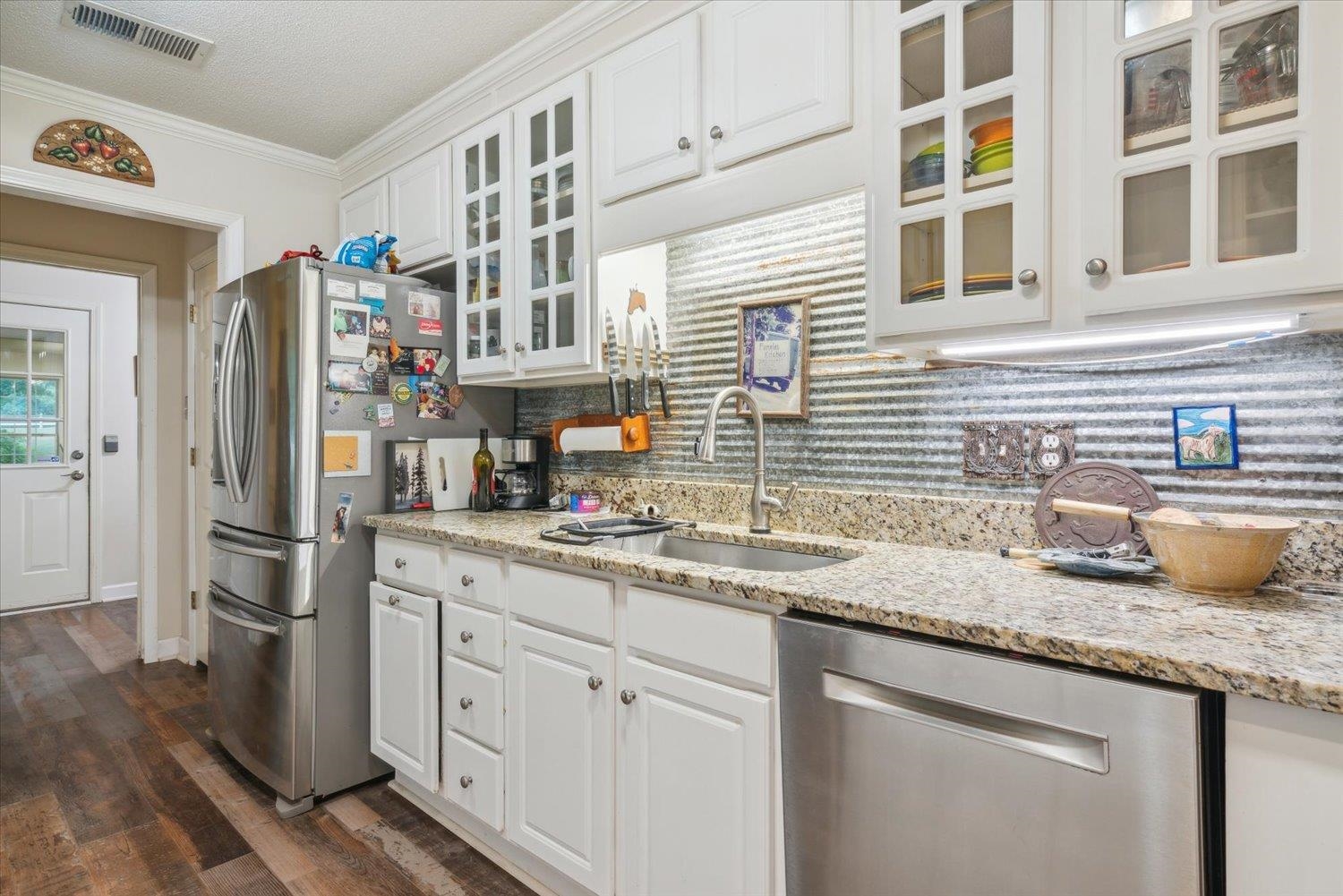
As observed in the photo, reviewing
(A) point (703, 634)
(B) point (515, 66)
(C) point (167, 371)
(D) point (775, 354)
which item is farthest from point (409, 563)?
(C) point (167, 371)

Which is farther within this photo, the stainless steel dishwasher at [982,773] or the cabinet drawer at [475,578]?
the cabinet drawer at [475,578]

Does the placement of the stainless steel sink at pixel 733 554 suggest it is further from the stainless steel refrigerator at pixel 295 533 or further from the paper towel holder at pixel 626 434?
the stainless steel refrigerator at pixel 295 533

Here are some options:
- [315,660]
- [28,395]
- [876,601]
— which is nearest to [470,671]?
[315,660]

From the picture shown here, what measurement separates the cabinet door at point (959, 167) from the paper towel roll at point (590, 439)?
110 centimetres

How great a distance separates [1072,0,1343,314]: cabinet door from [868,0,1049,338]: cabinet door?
3.5 inches

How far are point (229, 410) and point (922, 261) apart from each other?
2.37 meters

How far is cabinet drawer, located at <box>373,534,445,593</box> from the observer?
209 centimetres

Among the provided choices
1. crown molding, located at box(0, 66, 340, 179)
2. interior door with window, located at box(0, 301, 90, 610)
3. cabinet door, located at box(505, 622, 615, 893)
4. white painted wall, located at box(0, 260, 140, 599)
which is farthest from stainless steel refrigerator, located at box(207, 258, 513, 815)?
interior door with window, located at box(0, 301, 90, 610)

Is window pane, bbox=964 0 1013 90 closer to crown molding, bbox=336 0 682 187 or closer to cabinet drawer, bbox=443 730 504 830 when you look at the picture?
crown molding, bbox=336 0 682 187

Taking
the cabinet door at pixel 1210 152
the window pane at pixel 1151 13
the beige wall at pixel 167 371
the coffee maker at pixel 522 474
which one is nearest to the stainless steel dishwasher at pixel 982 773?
the cabinet door at pixel 1210 152

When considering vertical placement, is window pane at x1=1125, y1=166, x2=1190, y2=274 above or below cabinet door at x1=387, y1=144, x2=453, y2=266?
below

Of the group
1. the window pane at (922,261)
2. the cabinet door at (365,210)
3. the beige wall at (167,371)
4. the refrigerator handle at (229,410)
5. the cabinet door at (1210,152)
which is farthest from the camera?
the beige wall at (167,371)

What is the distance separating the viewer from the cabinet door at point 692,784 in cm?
130

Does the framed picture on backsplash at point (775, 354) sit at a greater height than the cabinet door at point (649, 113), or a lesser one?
lesser
